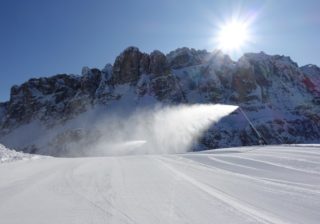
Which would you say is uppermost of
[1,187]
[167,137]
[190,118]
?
[190,118]

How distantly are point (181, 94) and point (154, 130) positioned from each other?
3562 cm

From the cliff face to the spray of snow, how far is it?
19.6 ft

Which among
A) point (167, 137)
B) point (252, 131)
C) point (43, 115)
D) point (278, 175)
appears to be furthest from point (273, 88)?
point (278, 175)

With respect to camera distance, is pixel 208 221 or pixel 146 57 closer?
pixel 208 221

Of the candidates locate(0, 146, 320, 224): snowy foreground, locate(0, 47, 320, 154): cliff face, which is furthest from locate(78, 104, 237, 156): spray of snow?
locate(0, 146, 320, 224): snowy foreground

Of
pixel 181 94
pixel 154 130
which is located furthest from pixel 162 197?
pixel 181 94

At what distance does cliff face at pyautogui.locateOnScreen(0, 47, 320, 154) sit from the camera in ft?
380

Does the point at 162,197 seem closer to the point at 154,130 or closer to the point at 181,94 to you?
the point at 154,130

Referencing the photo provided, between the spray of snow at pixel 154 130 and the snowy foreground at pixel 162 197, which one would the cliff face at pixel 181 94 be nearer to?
the spray of snow at pixel 154 130

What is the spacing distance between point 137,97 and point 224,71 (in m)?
36.2

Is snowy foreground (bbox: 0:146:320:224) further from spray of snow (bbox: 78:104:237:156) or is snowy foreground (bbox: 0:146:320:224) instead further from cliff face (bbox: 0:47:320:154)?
cliff face (bbox: 0:47:320:154)

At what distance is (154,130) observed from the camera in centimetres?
8875

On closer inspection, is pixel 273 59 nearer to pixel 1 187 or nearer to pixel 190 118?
pixel 190 118

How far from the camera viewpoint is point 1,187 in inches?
219
